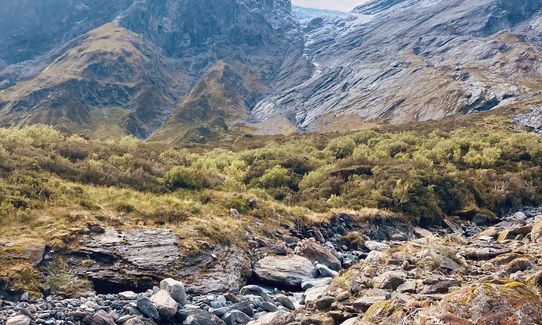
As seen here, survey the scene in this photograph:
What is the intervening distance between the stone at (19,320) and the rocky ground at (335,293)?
0.03 m

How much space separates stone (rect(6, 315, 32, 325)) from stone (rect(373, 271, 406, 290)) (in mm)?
9620

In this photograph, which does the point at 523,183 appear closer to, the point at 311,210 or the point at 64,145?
the point at 311,210

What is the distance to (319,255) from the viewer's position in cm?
2192

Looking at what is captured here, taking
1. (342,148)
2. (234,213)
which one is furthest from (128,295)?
(342,148)

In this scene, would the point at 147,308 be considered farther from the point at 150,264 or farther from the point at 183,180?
the point at 183,180

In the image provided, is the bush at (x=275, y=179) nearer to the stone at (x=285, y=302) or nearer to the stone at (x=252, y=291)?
the stone at (x=252, y=291)

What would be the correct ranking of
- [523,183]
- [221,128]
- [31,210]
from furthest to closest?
[221,128] < [523,183] < [31,210]

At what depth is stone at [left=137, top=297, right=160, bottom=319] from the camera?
44.1 ft

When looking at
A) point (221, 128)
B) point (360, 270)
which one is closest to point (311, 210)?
point (360, 270)

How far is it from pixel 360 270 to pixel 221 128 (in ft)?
592

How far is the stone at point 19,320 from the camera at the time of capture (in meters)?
11.8

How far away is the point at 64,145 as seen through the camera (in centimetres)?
3309

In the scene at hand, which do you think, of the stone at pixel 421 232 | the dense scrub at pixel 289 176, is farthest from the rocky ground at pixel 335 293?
the stone at pixel 421 232

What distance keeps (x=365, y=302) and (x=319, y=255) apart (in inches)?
373
